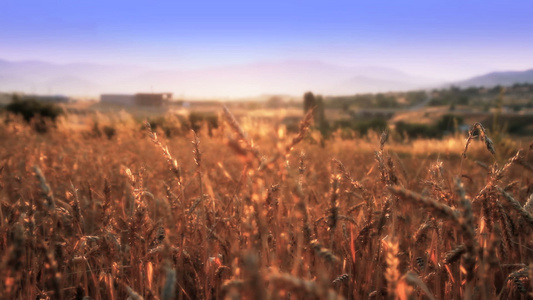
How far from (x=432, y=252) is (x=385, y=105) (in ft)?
282

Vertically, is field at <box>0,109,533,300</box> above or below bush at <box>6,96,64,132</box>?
below

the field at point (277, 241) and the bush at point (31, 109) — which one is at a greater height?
the bush at point (31, 109)

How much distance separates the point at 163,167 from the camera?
12.3ft

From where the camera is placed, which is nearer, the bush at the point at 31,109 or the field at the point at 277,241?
the field at the point at 277,241

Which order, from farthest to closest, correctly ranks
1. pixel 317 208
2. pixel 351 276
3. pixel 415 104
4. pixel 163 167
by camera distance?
pixel 415 104 → pixel 163 167 → pixel 317 208 → pixel 351 276

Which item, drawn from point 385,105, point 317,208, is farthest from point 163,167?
point 385,105

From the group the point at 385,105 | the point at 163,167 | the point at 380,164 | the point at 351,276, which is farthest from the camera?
the point at 385,105

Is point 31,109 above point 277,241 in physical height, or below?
above

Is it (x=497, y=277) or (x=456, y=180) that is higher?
(x=456, y=180)

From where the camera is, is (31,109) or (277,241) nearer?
(277,241)

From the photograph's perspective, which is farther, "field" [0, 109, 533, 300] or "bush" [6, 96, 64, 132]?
"bush" [6, 96, 64, 132]

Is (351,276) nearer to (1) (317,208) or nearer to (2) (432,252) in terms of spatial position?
(2) (432,252)

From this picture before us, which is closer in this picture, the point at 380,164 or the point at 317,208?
the point at 380,164

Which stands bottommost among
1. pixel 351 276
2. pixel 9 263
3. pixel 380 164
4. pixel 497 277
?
pixel 497 277
